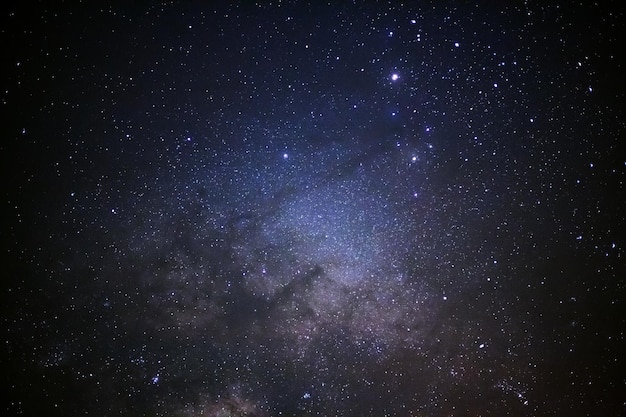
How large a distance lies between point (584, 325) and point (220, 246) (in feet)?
10.8

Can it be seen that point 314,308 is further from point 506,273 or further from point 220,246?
point 506,273

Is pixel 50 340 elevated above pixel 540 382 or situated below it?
above

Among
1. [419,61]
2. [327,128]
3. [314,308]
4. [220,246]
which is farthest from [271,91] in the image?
[314,308]

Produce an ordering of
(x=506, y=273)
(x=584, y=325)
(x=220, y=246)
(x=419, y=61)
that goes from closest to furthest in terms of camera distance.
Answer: (x=419, y=61)
(x=220, y=246)
(x=506, y=273)
(x=584, y=325)

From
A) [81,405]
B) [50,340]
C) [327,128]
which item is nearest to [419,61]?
[327,128]

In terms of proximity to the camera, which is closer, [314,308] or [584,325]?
[314,308]

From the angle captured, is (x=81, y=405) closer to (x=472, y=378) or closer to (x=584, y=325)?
(x=472, y=378)

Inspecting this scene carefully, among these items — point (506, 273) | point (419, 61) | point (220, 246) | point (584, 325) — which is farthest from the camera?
point (584, 325)

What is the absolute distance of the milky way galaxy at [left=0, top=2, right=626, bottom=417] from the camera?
203 cm

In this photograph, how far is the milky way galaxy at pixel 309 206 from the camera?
2029mm

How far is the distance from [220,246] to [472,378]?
98.7 inches

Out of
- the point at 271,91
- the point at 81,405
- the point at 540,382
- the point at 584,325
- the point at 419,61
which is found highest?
the point at 271,91

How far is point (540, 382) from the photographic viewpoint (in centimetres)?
263

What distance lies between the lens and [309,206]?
2.21 metres
